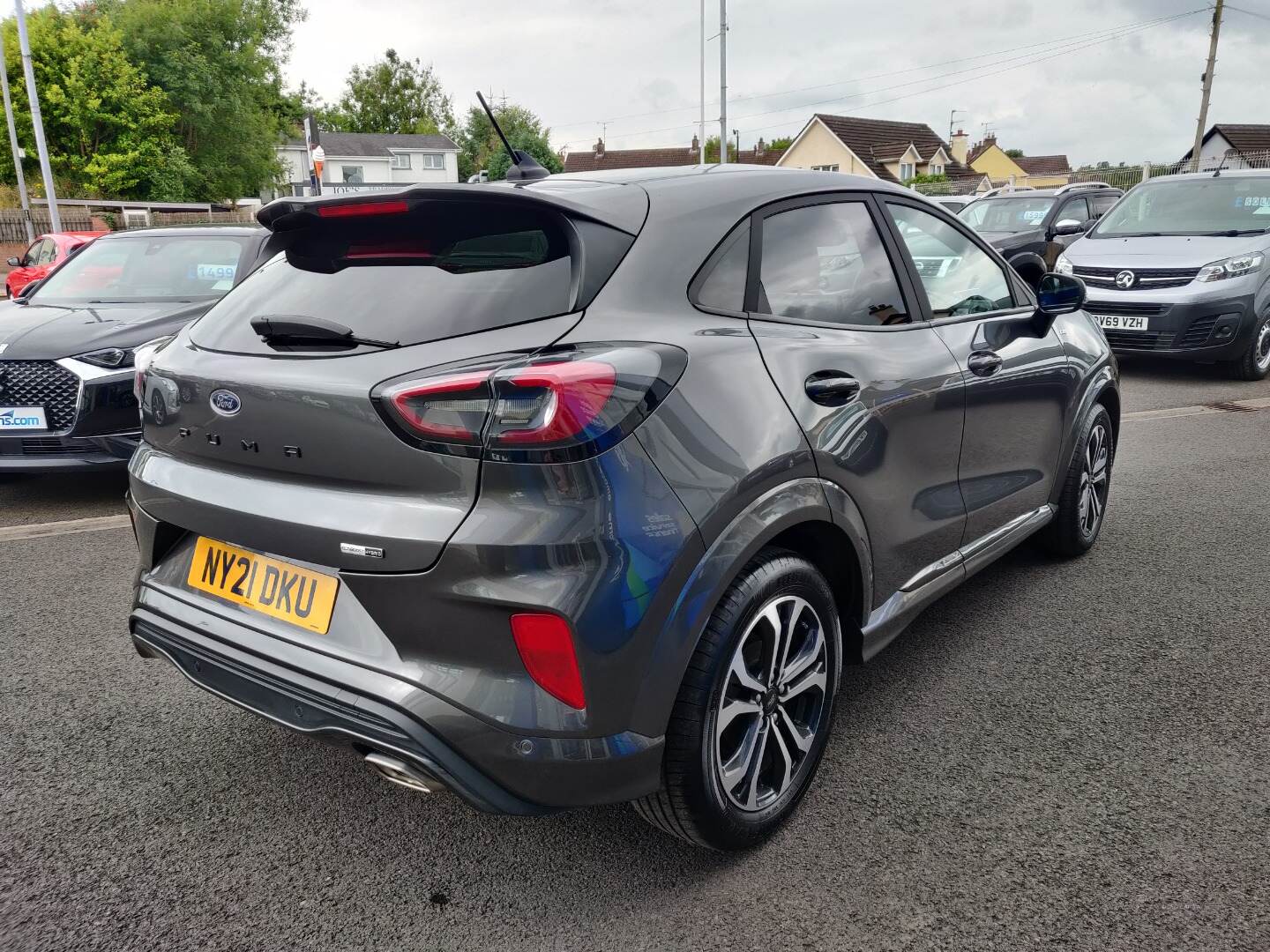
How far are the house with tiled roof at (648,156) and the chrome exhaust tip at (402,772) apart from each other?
7413cm

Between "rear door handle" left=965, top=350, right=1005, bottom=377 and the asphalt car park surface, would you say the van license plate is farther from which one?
"rear door handle" left=965, top=350, right=1005, bottom=377

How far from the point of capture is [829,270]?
2.84m

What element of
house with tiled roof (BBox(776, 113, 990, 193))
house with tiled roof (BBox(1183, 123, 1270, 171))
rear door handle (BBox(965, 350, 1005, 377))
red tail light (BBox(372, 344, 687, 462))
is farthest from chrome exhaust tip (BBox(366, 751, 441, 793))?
house with tiled roof (BBox(1183, 123, 1270, 171))

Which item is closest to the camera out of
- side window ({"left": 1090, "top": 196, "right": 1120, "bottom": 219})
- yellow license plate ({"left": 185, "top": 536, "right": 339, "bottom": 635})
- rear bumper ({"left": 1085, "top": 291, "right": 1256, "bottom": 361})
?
yellow license plate ({"left": 185, "top": 536, "right": 339, "bottom": 635})

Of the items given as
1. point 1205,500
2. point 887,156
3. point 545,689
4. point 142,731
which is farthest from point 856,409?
point 887,156

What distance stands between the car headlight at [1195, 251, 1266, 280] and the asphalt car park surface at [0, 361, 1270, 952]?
6309 mm

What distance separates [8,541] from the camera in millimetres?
4949

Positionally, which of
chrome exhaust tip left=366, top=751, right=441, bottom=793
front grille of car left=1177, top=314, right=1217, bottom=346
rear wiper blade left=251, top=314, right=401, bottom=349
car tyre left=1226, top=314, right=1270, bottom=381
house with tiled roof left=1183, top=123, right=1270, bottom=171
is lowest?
car tyre left=1226, top=314, right=1270, bottom=381

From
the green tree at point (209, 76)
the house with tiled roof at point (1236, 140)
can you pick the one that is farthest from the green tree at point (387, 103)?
the house with tiled roof at point (1236, 140)

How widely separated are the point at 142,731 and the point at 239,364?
1.38 metres

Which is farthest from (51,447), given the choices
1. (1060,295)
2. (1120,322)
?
(1120,322)

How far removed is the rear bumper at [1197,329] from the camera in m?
8.91

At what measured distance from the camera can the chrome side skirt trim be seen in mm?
2830

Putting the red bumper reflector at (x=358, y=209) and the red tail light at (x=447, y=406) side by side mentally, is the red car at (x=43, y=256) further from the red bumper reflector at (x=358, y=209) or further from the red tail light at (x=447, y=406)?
the red tail light at (x=447, y=406)
